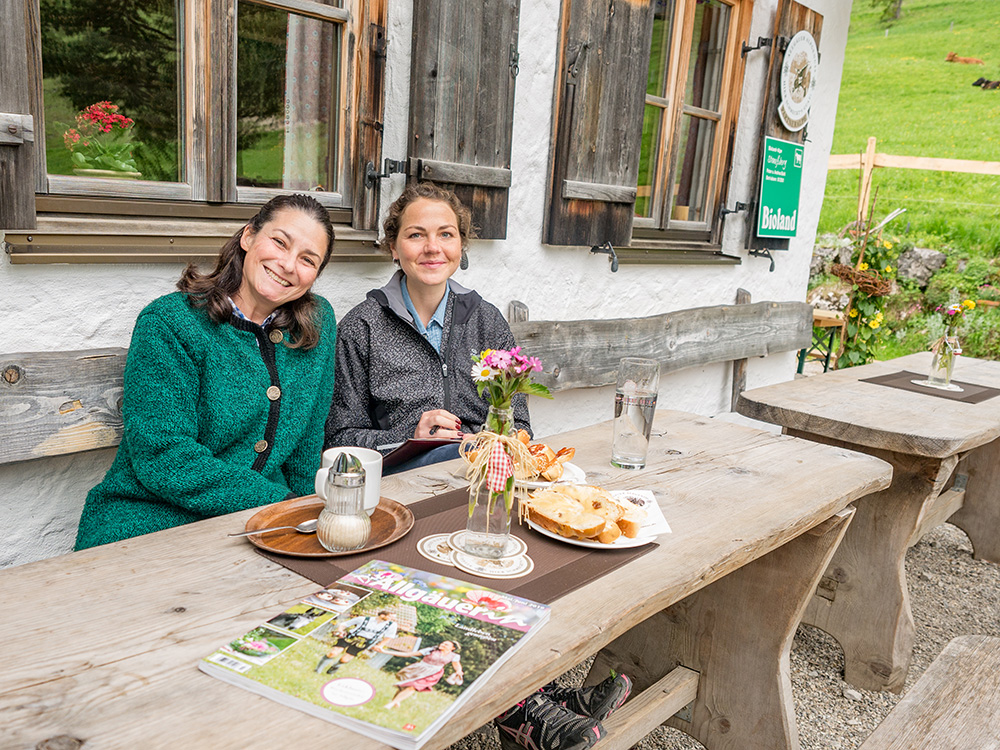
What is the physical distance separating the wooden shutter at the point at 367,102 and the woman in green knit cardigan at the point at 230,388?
22.8 inches

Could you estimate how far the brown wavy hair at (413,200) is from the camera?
2461 millimetres

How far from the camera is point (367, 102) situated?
2551 mm

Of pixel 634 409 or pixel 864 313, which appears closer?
pixel 634 409

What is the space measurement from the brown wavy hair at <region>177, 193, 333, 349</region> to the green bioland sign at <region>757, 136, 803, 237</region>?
2999mm

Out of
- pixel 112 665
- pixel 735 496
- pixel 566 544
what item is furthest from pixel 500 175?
pixel 112 665

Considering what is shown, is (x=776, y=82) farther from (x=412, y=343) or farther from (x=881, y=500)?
(x=412, y=343)

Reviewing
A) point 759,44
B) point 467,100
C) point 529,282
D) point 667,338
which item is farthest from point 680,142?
point 467,100

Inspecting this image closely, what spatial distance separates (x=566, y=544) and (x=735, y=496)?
507 millimetres

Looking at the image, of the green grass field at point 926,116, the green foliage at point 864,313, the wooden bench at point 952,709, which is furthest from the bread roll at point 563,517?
the green grass field at point 926,116

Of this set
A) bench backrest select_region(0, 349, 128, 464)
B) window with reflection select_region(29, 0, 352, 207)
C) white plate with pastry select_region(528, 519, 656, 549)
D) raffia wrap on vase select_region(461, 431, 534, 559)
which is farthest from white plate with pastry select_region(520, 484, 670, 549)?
window with reflection select_region(29, 0, 352, 207)

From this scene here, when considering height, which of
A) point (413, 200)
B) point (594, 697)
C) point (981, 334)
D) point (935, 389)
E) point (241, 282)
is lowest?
point (594, 697)

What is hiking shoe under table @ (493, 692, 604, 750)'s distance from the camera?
171 cm

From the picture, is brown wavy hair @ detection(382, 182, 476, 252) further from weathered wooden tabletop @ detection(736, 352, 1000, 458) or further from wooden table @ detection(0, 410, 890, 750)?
weathered wooden tabletop @ detection(736, 352, 1000, 458)

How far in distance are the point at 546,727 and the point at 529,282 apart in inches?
75.4
